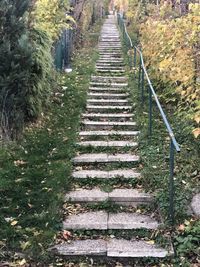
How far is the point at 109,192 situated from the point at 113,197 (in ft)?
0.59

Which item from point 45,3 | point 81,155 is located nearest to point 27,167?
point 81,155

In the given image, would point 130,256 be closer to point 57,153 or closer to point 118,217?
point 118,217

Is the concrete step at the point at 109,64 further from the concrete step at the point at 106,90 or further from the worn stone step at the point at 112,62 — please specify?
the concrete step at the point at 106,90

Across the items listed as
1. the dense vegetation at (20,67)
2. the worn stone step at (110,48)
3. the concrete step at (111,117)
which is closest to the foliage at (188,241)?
the dense vegetation at (20,67)

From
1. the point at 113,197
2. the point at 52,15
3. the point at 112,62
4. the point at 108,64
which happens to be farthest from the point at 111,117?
the point at 112,62

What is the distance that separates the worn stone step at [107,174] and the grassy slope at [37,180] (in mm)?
Answer: 180

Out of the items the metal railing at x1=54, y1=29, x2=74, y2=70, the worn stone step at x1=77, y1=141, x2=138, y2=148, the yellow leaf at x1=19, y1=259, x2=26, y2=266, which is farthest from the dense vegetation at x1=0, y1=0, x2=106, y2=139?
the metal railing at x1=54, y1=29, x2=74, y2=70

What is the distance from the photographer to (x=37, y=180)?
561 cm

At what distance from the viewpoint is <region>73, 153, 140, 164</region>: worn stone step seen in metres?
6.44

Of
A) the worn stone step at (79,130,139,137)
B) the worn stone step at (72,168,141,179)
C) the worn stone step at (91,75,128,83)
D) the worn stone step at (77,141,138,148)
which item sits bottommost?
the worn stone step at (72,168,141,179)

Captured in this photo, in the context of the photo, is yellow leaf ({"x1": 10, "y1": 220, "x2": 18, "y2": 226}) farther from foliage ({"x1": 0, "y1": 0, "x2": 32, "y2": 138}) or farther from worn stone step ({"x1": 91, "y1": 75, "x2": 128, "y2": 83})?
worn stone step ({"x1": 91, "y1": 75, "x2": 128, "y2": 83})

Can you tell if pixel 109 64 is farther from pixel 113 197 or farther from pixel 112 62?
pixel 113 197

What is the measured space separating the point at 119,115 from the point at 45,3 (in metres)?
3.99

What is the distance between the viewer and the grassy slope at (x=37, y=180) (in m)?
4.35
